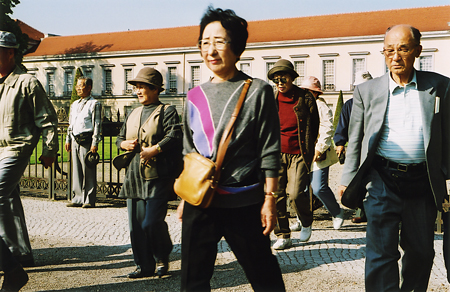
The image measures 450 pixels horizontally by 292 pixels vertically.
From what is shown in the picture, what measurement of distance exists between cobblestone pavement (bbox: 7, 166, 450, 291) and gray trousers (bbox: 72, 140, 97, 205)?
965 millimetres

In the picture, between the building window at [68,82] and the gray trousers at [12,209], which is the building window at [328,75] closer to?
the building window at [68,82]

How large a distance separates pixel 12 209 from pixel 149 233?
131 cm

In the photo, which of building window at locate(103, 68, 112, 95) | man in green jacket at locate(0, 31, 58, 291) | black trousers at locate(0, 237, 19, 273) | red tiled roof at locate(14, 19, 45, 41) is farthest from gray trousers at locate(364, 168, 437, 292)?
red tiled roof at locate(14, 19, 45, 41)

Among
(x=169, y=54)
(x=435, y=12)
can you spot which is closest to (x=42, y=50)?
(x=169, y=54)

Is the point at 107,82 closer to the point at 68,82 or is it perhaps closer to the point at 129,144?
the point at 68,82

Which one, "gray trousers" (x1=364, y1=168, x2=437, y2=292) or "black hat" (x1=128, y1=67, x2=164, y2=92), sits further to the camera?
"black hat" (x1=128, y1=67, x2=164, y2=92)

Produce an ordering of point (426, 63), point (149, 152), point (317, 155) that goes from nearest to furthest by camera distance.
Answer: point (149, 152)
point (317, 155)
point (426, 63)

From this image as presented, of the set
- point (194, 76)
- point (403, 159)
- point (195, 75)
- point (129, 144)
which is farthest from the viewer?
point (194, 76)

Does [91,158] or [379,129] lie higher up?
[379,129]

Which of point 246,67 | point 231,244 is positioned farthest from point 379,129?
point 246,67

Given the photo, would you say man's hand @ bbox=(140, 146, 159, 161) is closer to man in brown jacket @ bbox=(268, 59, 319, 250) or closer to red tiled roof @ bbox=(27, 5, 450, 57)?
man in brown jacket @ bbox=(268, 59, 319, 250)

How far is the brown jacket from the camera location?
243 inches

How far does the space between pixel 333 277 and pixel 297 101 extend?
2.28 m

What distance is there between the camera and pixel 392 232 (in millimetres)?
→ 3543
